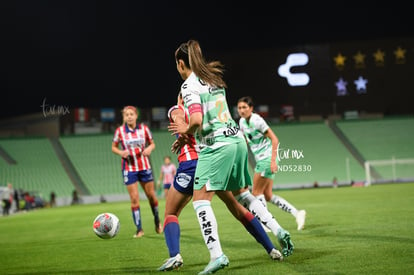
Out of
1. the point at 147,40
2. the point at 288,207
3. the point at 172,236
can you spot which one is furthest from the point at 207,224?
the point at 147,40

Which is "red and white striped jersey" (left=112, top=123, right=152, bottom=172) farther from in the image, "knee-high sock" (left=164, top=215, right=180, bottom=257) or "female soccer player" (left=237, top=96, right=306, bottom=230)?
"knee-high sock" (left=164, top=215, right=180, bottom=257)

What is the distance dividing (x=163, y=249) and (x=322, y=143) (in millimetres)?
33187

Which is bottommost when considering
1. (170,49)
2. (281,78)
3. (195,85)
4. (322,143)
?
(195,85)

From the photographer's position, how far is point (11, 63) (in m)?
37.0

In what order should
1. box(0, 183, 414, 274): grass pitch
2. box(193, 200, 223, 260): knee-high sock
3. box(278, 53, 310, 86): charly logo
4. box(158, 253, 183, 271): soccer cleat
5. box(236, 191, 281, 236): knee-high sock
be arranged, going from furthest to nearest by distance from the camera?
1. box(278, 53, 310, 86): charly logo
2. box(236, 191, 281, 236): knee-high sock
3. box(158, 253, 183, 271): soccer cleat
4. box(0, 183, 414, 274): grass pitch
5. box(193, 200, 223, 260): knee-high sock

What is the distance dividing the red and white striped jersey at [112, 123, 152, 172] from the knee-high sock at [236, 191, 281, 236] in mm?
5358

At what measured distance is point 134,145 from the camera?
11367mm

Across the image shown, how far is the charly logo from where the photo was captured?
38.6 meters

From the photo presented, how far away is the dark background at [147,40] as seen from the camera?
36.4 meters

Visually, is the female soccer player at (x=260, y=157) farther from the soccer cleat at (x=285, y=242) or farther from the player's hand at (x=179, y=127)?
the player's hand at (x=179, y=127)

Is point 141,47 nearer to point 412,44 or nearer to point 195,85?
point 412,44

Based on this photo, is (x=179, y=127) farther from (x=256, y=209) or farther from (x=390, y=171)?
(x=390, y=171)

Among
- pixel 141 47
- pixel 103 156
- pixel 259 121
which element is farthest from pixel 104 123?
pixel 259 121

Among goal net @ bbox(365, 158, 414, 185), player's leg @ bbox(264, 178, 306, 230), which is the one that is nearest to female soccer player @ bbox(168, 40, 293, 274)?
player's leg @ bbox(264, 178, 306, 230)
